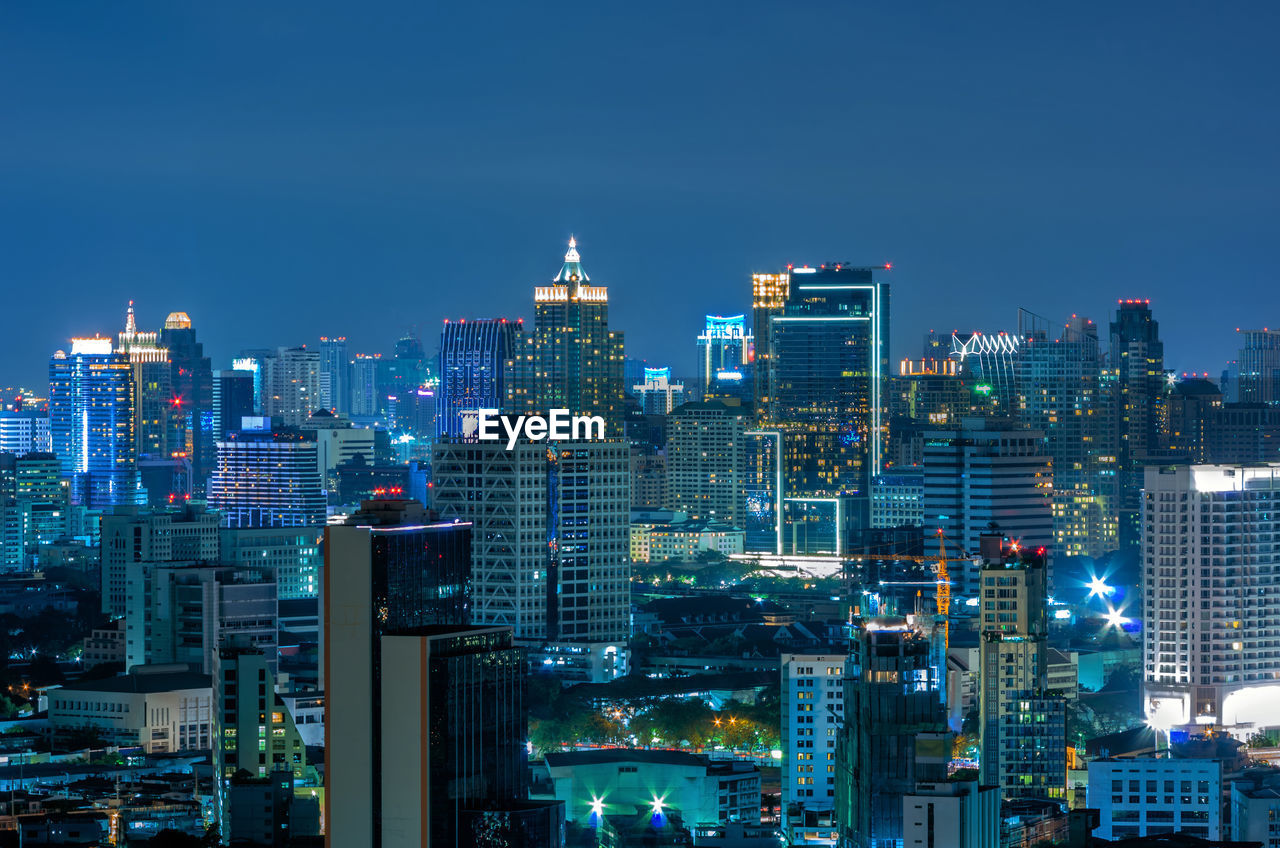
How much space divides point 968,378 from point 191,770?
60794 millimetres

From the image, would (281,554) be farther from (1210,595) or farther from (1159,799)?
(1159,799)

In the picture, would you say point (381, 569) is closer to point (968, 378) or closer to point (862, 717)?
point (862, 717)

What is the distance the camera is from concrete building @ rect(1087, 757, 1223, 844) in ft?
123

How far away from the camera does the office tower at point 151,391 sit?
120625 millimetres

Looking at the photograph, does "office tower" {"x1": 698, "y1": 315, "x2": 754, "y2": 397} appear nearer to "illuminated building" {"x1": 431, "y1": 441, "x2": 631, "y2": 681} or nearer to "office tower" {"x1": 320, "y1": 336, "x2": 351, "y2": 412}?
"office tower" {"x1": 320, "y1": 336, "x2": 351, "y2": 412}

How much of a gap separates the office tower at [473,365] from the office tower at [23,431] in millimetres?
28470

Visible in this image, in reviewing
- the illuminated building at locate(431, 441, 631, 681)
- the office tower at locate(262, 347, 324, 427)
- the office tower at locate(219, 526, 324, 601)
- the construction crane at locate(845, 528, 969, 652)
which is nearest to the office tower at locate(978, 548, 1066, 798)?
the construction crane at locate(845, 528, 969, 652)

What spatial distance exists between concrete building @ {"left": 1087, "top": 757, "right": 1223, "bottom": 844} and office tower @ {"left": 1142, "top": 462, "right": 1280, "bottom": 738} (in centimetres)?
1292

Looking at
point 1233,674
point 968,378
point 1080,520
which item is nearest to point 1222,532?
point 1233,674

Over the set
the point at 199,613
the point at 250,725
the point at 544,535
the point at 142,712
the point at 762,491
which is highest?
the point at 544,535

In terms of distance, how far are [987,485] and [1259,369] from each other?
116 feet

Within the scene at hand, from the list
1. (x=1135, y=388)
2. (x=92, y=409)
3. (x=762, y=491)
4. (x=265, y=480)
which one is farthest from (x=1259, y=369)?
(x=92, y=409)

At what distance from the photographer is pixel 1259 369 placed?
104 m

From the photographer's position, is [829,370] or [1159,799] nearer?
[1159,799]
